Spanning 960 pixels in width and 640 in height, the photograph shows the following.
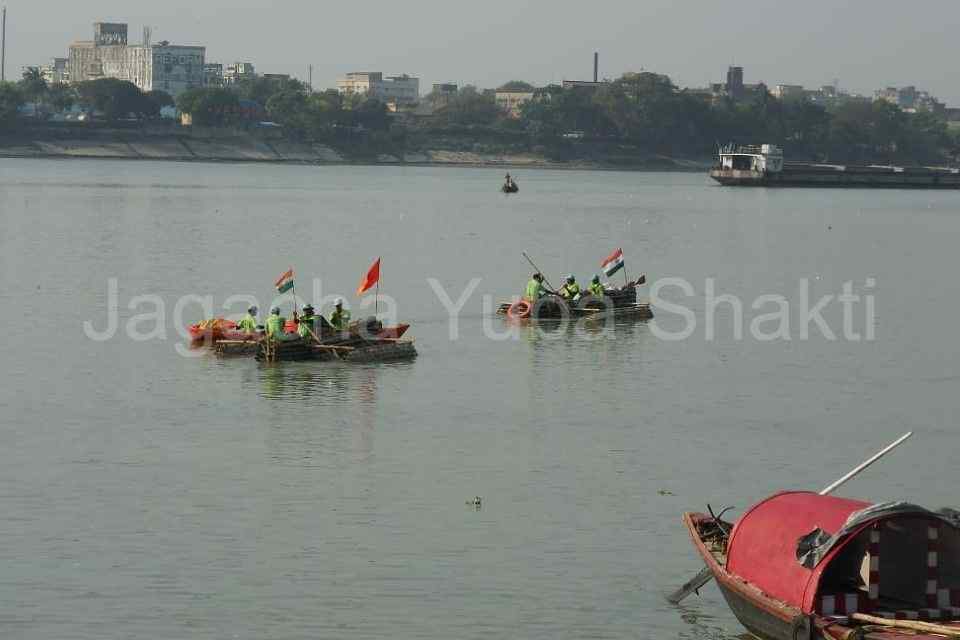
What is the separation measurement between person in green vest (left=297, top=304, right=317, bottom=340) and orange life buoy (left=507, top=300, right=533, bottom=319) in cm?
1089

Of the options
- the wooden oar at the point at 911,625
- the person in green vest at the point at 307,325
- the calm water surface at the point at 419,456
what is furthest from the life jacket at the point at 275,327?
the wooden oar at the point at 911,625

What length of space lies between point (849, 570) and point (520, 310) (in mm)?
31090

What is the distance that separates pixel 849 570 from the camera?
17.7m

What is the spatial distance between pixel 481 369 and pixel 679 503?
14.3 meters

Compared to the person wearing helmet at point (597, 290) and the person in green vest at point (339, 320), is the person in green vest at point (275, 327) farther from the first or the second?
the person wearing helmet at point (597, 290)

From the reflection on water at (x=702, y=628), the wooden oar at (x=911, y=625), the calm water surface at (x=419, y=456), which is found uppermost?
the wooden oar at (x=911, y=625)

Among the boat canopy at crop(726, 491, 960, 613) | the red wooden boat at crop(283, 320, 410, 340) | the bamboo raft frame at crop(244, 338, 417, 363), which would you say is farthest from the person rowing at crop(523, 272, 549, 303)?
the boat canopy at crop(726, 491, 960, 613)

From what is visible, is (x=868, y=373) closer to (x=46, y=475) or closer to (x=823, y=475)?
(x=823, y=475)

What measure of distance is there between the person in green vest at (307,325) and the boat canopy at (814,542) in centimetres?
2072

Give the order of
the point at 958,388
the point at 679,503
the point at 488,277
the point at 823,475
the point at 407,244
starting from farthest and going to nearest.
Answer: the point at 407,244, the point at 488,277, the point at 958,388, the point at 823,475, the point at 679,503

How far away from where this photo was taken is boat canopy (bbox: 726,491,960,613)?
17.2 meters

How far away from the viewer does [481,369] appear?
39344 mm

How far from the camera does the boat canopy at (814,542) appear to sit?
17.2 m

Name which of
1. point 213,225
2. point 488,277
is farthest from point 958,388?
point 213,225
